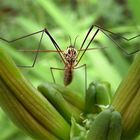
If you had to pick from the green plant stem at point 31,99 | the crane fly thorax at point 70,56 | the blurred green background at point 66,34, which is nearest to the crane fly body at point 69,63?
the crane fly thorax at point 70,56


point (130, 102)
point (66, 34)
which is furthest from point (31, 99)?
point (66, 34)

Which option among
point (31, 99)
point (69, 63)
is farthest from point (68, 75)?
point (31, 99)

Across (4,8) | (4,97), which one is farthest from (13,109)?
(4,8)

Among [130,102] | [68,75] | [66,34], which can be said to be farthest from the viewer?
[66,34]

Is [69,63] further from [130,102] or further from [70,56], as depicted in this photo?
[130,102]

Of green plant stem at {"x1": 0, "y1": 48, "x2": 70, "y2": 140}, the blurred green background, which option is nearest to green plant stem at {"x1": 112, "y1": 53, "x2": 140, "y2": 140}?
green plant stem at {"x1": 0, "y1": 48, "x2": 70, "y2": 140}

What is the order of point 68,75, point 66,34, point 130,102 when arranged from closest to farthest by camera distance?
point 130,102 → point 68,75 → point 66,34

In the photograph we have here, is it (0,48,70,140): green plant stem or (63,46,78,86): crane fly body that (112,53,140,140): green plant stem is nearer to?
(0,48,70,140): green plant stem

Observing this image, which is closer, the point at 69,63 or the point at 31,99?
the point at 31,99

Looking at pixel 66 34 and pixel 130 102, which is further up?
pixel 130 102

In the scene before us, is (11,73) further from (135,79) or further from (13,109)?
(135,79)
